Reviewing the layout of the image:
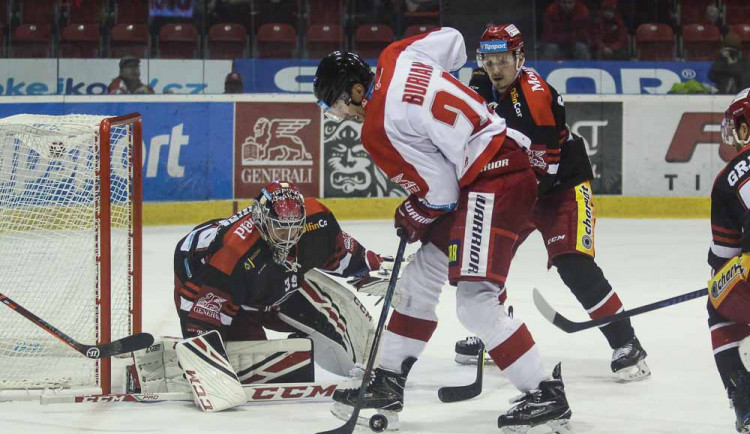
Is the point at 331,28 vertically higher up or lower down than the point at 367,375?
higher up

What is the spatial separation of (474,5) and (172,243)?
9.13 feet

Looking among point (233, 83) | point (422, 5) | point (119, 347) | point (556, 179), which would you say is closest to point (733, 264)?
point (556, 179)

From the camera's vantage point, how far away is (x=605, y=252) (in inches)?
259

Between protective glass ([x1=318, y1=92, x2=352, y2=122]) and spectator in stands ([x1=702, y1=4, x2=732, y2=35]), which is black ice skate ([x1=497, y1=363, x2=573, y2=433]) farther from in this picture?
spectator in stands ([x1=702, y1=4, x2=732, y2=35])

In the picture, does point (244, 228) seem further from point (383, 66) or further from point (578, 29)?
point (578, 29)

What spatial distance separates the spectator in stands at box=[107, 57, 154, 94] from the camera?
7434 mm

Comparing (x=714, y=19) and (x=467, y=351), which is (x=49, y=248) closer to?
(x=467, y=351)

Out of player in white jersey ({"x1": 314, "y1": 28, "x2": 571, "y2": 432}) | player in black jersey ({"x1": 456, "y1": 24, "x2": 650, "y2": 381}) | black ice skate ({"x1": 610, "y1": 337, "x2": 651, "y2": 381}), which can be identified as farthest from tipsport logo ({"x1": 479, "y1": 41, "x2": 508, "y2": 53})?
black ice skate ({"x1": 610, "y1": 337, "x2": 651, "y2": 381})

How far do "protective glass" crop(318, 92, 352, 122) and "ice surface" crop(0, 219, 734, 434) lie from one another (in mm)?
871

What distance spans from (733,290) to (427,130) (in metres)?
0.85

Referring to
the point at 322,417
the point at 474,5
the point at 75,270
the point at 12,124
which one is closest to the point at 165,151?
the point at 474,5

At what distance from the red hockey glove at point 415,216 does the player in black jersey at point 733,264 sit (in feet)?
2.34

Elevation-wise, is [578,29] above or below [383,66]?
above

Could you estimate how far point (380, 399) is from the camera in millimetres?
3217
